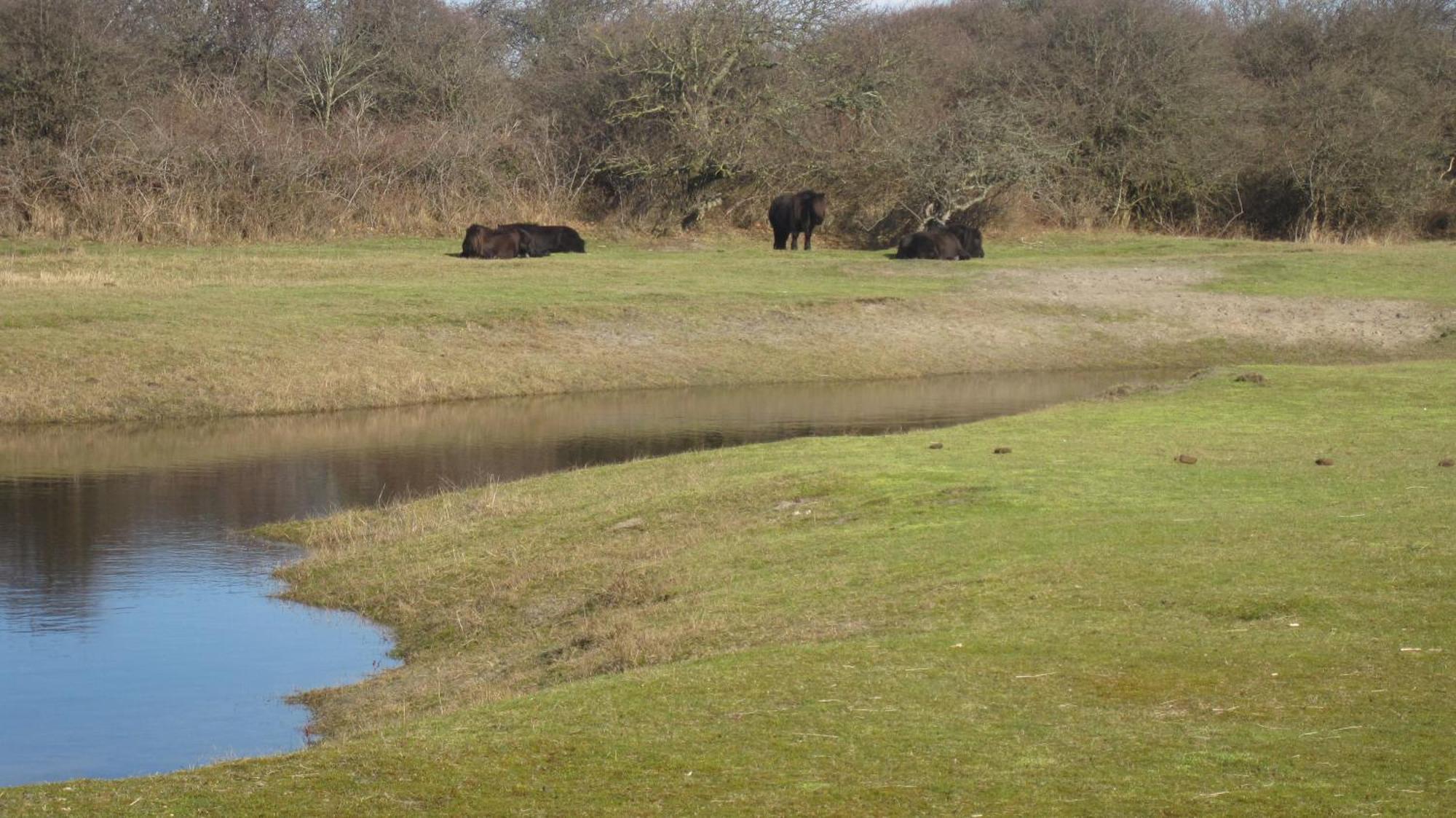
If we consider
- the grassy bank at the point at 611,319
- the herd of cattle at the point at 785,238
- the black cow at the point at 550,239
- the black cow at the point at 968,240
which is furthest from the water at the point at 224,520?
the black cow at the point at 550,239

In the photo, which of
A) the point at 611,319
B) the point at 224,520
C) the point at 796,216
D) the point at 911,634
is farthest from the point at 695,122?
the point at 911,634

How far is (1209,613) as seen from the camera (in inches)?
367

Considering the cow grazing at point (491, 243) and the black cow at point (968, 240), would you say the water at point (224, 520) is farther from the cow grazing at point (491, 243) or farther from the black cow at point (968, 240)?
the cow grazing at point (491, 243)

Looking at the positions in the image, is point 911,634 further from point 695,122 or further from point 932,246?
point 695,122

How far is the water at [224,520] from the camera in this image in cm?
1098

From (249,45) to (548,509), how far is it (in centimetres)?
4303

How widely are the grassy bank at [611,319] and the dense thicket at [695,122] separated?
12.0 ft

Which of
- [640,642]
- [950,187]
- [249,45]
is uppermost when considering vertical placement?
[249,45]

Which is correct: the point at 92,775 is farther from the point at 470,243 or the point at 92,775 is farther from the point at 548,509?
the point at 470,243

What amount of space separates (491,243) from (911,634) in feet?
94.2

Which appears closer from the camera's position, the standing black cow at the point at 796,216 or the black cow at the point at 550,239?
the black cow at the point at 550,239

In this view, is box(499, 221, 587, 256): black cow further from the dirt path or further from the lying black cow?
the dirt path

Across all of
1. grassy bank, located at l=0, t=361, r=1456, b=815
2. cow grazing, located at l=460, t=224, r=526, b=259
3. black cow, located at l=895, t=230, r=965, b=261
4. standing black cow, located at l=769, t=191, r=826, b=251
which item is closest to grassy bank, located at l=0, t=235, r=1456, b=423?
cow grazing, located at l=460, t=224, r=526, b=259

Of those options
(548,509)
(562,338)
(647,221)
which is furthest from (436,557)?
(647,221)
